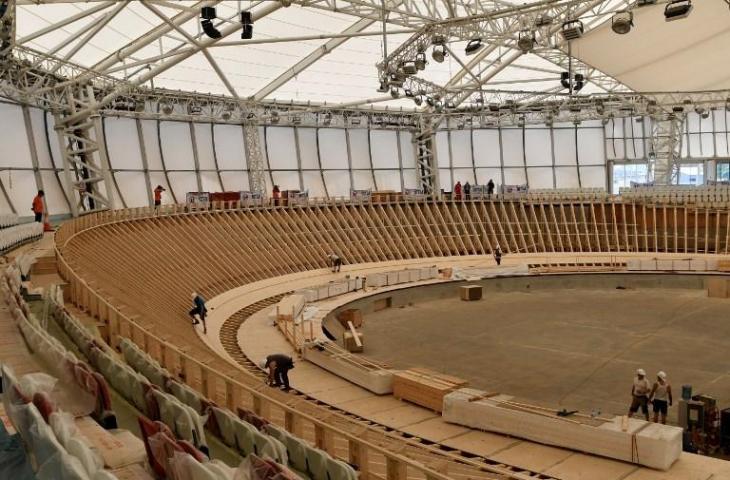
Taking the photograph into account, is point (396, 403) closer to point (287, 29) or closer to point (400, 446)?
point (400, 446)

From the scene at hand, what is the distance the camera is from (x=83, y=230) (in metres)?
25.2

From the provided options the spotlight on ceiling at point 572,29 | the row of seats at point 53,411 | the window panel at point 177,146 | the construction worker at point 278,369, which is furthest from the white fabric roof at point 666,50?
the row of seats at point 53,411

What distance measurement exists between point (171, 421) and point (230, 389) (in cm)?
273

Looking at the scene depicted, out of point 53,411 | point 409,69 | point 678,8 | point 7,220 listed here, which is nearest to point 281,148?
point 409,69

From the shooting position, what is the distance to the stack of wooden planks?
13.9 m

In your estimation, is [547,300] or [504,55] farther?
[504,55]

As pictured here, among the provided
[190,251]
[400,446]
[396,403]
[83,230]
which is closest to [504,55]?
[190,251]

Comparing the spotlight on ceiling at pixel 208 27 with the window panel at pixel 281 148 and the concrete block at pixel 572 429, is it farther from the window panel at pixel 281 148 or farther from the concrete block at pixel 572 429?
the window panel at pixel 281 148

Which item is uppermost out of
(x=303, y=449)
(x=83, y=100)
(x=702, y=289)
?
(x=83, y=100)

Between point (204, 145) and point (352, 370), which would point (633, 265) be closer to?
point (352, 370)

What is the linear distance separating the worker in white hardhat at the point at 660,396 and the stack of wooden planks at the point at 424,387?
3717mm

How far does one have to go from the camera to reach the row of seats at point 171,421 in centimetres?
539

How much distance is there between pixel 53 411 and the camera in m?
5.96

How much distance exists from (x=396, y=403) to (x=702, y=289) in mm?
22089
